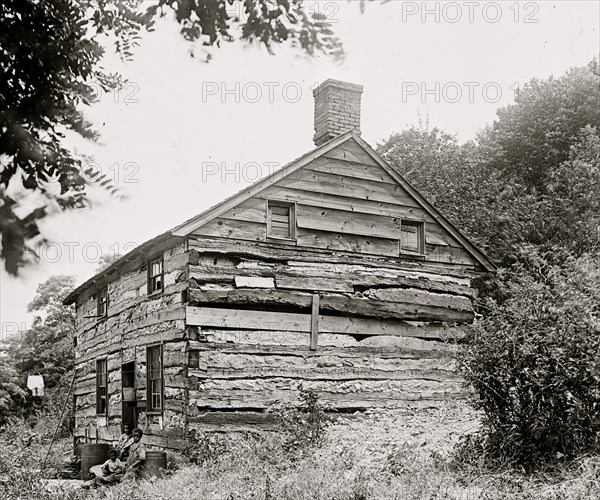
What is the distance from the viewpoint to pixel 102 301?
20.3m

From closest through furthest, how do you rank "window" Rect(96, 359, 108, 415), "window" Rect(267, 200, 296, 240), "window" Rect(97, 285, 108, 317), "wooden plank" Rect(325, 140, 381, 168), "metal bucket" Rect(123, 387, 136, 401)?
"window" Rect(267, 200, 296, 240) → "metal bucket" Rect(123, 387, 136, 401) → "wooden plank" Rect(325, 140, 381, 168) → "window" Rect(96, 359, 108, 415) → "window" Rect(97, 285, 108, 317)

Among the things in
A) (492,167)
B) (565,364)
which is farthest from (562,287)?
(492,167)

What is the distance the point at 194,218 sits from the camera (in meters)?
14.4

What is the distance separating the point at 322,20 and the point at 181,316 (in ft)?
38.8

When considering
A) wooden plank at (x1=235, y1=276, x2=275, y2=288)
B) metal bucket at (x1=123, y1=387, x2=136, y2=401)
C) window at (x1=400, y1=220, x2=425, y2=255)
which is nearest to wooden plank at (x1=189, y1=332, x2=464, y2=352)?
wooden plank at (x1=235, y1=276, x2=275, y2=288)

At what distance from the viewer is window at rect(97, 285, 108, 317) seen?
19.9 m

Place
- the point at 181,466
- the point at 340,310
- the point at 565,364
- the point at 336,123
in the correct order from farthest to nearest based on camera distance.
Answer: the point at 336,123 → the point at 340,310 → the point at 181,466 → the point at 565,364

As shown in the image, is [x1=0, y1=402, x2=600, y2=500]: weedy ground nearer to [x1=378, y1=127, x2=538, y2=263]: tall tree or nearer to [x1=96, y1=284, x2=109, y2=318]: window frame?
[x1=96, y1=284, x2=109, y2=318]: window frame

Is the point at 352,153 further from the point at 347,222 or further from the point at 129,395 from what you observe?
the point at 129,395

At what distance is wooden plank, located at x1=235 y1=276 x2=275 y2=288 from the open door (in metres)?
3.93

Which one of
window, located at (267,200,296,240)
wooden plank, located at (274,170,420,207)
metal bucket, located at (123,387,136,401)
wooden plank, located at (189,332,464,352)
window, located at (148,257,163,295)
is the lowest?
metal bucket, located at (123,387,136,401)

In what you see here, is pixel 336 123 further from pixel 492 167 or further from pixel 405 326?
pixel 492 167

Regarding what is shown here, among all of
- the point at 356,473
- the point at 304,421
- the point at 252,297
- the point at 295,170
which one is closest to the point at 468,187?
the point at 295,170

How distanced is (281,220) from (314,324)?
2.35m
